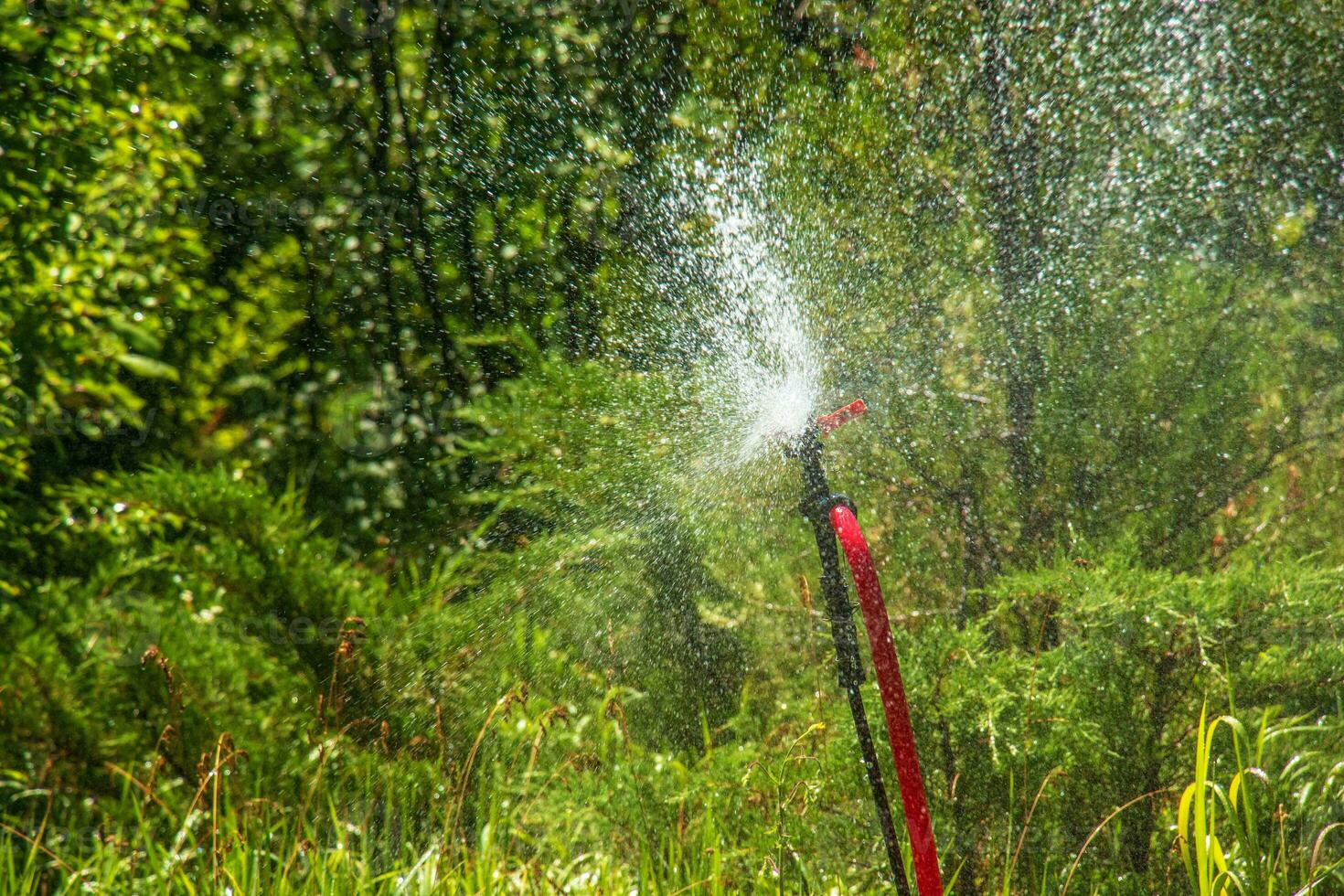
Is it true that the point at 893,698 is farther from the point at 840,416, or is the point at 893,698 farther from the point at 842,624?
the point at 840,416

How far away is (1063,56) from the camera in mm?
2584

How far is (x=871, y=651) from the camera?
1119mm

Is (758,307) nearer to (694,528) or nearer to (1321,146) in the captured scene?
(694,528)

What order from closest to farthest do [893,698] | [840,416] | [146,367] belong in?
[893,698], [840,416], [146,367]

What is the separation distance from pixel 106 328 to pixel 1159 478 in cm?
261

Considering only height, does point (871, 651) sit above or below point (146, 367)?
below

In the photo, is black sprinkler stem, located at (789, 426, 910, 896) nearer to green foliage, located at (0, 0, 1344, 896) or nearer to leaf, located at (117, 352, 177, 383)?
green foliage, located at (0, 0, 1344, 896)

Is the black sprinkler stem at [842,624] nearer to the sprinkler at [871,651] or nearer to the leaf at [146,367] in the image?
the sprinkler at [871,651]

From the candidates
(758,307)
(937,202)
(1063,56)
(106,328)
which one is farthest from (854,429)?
(106,328)

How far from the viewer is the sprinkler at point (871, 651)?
1.10 meters

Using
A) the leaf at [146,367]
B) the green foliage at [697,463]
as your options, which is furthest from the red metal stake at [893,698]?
the leaf at [146,367]

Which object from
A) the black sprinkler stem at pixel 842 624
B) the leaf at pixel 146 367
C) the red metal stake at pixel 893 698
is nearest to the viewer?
the red metal stake at pixel 893 698

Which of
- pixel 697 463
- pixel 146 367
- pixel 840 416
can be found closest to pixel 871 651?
pixel 840 416

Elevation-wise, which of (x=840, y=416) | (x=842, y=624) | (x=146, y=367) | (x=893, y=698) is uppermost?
(x=146, y=367)
